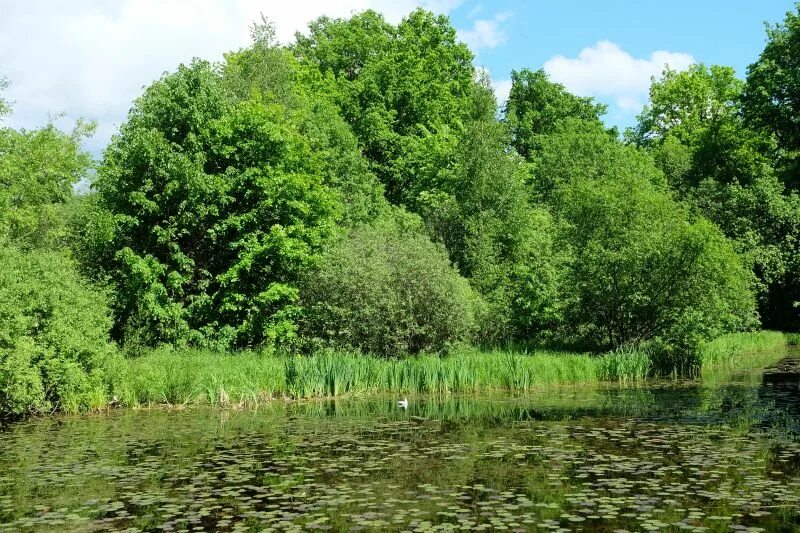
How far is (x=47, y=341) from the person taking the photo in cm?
1934

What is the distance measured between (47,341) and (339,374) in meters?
8.30

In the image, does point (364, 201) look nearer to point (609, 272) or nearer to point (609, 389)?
point (609, 272)

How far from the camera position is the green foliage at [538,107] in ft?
186

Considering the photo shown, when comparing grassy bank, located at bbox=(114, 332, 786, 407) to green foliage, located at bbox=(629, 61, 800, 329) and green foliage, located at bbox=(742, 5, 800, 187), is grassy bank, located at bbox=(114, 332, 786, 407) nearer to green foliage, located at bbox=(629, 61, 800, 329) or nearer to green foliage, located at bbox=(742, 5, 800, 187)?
green foliage, located at bbox=(629, 61, 800, 329)

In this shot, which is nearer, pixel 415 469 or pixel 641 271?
pixel 415 469

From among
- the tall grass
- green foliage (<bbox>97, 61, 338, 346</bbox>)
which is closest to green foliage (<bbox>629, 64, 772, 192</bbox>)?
the tall grass

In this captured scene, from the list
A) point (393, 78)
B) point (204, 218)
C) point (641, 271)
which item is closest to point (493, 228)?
point (641, 271)

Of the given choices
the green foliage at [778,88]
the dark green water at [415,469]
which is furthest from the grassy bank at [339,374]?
the green foliage at [778,88]

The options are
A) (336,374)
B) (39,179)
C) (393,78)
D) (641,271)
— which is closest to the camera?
(336,374)

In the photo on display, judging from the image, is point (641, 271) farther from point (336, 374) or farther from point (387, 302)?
point (336, 374)

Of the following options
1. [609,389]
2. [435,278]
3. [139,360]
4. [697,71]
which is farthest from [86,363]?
[697,71]

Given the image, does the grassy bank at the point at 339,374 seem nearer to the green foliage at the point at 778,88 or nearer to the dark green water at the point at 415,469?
the dark green water at the point at 415,469

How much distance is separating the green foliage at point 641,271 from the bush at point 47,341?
1760cm

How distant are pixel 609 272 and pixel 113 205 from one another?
1844 centimetres
